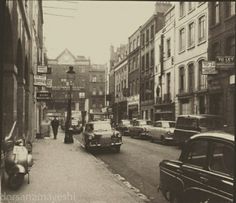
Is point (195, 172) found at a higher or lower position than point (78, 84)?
lower

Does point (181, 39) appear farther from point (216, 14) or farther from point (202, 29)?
point (216, 14)

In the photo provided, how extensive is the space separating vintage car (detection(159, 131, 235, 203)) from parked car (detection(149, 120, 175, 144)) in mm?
17085

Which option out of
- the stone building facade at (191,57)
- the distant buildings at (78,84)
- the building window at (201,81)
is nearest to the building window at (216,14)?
the stone building facade at (191,57)

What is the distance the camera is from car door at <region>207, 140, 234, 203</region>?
4.74 meters

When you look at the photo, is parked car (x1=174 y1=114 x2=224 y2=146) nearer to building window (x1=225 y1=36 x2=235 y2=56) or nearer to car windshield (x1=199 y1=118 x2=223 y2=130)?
car windshield (x1=199 y1=118 x2=223 y2=130)

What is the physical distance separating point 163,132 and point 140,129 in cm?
562

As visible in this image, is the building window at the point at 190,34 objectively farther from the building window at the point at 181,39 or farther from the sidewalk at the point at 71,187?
the sidewalk at the point at 71,187

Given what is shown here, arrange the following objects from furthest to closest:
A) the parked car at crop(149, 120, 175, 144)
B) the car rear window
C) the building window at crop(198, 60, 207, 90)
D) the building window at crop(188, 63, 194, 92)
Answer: the building window at crop(188, 63, 194, 92), the building window at crop(198, 60, 207, 90), the parked car at crop(149, 120, 175, 144), the car rear window

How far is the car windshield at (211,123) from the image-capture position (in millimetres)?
18312

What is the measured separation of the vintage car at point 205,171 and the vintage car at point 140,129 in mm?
22219

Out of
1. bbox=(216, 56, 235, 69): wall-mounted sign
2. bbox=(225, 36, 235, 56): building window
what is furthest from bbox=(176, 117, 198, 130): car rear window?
bbox=(225, 36, 235, 56): building window

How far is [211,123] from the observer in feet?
60.7

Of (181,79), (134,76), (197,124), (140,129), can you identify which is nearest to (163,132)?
(197,124)

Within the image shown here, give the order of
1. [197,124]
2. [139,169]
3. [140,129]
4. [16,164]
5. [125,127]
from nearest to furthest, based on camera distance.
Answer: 1. [16,164]
2. [139,169]
3. [197,124]
4. [140,129]
5. [125,127]
